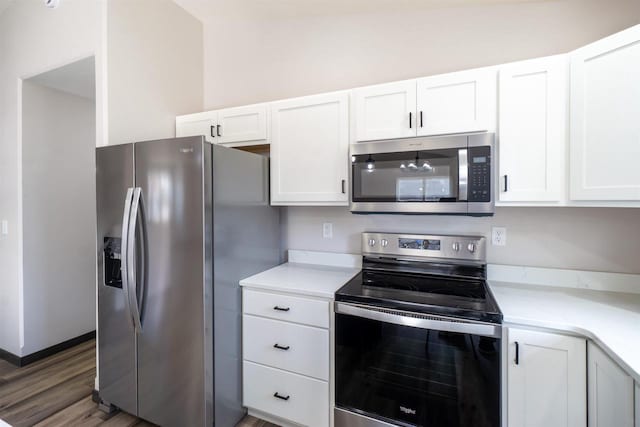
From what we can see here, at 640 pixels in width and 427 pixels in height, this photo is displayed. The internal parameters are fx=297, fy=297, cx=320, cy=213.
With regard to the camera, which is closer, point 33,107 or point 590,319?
point 590,319

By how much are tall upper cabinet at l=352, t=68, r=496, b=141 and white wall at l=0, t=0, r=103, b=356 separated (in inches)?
82.9

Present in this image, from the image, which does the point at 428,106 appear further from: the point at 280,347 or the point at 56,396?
the point at 56,396

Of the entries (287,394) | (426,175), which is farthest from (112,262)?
(426,175)

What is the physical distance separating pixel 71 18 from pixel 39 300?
7.49 ft

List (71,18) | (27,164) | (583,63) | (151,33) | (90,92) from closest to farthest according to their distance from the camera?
(583,63) → (71,18) → (151,33) → (27,164) → (90,92)

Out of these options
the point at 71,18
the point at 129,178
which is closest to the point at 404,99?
the point at 129,178

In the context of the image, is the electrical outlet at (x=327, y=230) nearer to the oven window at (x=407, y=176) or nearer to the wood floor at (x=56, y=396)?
the oven window at (x=407, y=176)

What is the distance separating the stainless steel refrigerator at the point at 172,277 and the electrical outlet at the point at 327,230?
0.66 meters

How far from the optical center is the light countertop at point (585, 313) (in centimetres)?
109

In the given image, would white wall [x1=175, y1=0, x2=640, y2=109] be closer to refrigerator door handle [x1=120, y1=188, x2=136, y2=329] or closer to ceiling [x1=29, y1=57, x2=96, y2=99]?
ceiling [x1=29, y1=57, x2=96, y2=99]

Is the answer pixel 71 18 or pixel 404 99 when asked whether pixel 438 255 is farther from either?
pixel 71 18

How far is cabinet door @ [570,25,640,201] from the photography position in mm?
1290

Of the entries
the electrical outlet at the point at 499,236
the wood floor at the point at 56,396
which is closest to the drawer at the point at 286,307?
the wood floor at the point at 56,396

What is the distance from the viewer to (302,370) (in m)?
1.73
